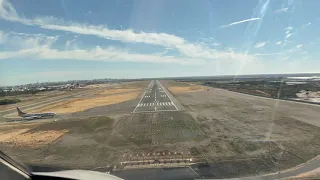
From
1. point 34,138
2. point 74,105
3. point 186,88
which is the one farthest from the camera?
point 186,88

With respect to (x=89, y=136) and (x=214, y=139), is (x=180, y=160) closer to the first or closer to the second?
(x=214, y=139)

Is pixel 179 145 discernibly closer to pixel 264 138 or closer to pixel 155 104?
pixel 264 138

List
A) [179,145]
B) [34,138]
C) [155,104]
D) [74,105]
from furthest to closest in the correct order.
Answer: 1. [74,105]
2. [155,104]
3. [34,138]
4. [179,145]

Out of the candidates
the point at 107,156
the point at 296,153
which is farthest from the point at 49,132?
the point at 296,153

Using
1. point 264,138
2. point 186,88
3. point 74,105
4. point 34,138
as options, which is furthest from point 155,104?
point 186,88

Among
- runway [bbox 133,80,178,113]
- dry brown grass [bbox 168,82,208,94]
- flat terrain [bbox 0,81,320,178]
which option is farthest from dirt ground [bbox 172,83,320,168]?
dry brown grass [bbox 168,82,208,94]

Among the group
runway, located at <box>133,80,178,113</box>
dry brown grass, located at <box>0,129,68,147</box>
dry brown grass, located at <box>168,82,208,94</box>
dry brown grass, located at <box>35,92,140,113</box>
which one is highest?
dry brown grass, located at <box>0,129,68,147</box>

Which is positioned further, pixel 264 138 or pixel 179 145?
pixel 264 138

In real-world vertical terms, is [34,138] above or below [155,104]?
above

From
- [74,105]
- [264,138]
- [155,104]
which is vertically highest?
[264,138]

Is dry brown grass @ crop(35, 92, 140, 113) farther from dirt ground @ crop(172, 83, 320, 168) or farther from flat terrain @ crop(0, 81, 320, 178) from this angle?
dirt ground @ crop(172, 83, 320, 168)

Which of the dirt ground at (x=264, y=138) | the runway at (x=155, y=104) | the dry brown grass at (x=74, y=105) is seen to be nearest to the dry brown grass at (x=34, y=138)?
the dirt ground at (x=264, y=138)
